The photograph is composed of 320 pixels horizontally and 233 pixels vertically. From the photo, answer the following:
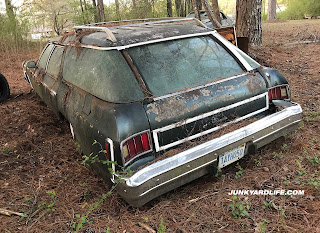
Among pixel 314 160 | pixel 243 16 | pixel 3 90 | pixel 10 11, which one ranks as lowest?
pixel 314 160

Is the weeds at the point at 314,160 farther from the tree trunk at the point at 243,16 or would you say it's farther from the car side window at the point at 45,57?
the tree trunk at the point at 243,16

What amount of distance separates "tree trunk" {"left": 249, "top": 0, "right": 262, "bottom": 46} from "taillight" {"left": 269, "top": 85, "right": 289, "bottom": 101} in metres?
5.23

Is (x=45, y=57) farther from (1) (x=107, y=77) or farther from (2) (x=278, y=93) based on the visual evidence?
(2) (x=278, y=93)

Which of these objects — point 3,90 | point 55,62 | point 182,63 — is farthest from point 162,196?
point 3,90

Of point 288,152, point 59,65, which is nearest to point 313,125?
point 288,152

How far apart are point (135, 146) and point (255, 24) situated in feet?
23.1

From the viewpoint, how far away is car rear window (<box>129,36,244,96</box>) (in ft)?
9.11

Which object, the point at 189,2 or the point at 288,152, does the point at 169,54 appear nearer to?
the point at 288,152

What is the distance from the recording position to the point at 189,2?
56.0ft

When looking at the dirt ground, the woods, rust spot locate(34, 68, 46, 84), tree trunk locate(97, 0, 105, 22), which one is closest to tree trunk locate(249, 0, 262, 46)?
the woods

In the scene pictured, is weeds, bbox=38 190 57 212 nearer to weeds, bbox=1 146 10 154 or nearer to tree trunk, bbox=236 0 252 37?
weeds, bbox=1 146 10 154

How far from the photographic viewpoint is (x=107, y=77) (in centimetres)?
275

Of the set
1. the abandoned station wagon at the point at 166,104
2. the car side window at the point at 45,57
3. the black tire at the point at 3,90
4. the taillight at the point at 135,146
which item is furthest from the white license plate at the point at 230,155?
the black tire at the point at 3,90

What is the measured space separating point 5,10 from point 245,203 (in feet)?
50.8
